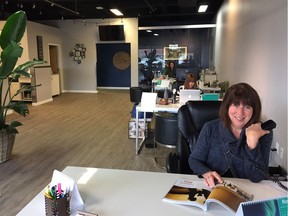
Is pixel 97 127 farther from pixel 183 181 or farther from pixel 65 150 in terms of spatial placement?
pixel 183 181

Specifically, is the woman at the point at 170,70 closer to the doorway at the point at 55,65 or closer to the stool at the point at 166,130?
the doorway at the point at 55,65

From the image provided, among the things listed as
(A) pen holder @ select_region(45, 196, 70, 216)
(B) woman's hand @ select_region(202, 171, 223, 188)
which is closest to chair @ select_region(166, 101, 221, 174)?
(B) woman's hand @ select_region(202, 171, 223, 188)

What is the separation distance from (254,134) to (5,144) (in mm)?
3459

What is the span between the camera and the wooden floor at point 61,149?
311 cm

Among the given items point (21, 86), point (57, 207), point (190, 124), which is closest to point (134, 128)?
point (190, 124)

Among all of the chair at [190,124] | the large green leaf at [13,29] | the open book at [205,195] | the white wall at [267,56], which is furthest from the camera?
the large green leaf at [13,29]

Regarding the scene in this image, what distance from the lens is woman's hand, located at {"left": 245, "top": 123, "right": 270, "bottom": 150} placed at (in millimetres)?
1444

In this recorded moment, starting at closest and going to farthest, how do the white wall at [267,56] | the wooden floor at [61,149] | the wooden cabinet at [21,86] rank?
the white wall at [267,56] → the wooden floor at [61,149] → the wooden cabinet at [21,86]

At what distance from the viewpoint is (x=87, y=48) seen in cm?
1105

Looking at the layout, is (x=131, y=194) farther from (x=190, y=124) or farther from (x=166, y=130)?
(x=166, y=130)

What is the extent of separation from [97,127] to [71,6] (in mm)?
5605

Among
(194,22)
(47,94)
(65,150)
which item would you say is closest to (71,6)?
(47,94)

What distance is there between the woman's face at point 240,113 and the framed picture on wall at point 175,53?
942cm

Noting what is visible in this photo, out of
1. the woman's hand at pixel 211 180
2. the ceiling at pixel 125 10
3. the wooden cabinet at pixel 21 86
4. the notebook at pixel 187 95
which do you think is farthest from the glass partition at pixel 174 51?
the woman's hand at pixel 211 180
